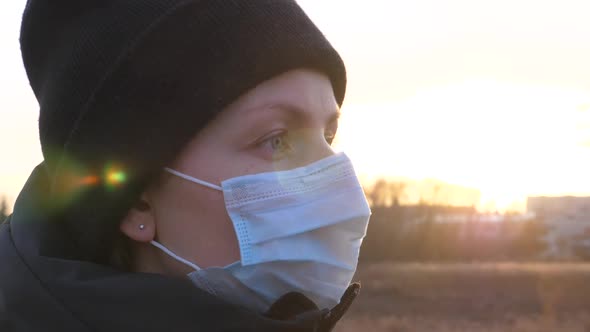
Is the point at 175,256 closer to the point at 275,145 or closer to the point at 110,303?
the point at 110,303

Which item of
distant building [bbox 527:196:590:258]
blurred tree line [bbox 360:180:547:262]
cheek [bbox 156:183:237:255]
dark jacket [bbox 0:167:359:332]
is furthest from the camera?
distant building [bbox 527:196:590:258]

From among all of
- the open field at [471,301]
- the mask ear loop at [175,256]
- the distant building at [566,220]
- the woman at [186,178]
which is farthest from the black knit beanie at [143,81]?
the distant building at [566,220]

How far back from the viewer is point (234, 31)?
7.16 feet

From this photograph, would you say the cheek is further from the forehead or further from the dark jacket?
the forehead

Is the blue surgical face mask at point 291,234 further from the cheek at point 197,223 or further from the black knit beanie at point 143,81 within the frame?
the black knit beanie at point 143,81

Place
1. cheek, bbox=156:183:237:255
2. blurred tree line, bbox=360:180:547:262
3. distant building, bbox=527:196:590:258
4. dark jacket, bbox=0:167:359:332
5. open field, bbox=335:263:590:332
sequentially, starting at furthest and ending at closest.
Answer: distant building, bbox=527:196:590:258 → blurred tree line, bbox=360:180:547:262 → open field, bbox=335:263:590:332 → cheek, bbox=156:183:237:255 → dark jacket, bbox=0:167:359:332

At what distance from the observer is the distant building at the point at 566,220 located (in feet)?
229

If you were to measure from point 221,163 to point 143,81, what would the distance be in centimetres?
32

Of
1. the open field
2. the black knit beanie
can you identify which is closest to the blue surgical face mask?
the black knit beanie

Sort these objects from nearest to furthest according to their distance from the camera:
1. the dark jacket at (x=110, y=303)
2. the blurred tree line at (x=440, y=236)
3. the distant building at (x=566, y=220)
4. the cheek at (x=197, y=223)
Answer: the dark jacket at (x=110, y=303)
the cheek at (x=197, y=223)
the blurred tree line at (x=440, y=236)
the distant building at (x=566, y=220)

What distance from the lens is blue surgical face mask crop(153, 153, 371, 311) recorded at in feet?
7.27

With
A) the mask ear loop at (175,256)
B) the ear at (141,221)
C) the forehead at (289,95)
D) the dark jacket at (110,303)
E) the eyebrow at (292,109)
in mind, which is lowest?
the dark jacket at (110,303)

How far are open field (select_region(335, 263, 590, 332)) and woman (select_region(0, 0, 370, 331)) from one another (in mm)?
16497

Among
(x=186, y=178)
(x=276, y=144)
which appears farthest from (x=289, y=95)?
(x=186, y=178)
